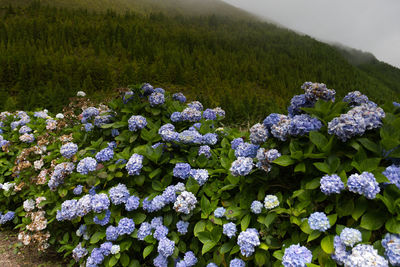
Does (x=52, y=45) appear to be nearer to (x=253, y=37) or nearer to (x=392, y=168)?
(x=392, y=168)

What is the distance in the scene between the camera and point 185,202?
184 cm

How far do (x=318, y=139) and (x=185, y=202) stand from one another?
101 centimetres

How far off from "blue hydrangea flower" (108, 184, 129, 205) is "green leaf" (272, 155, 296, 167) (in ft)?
4.22

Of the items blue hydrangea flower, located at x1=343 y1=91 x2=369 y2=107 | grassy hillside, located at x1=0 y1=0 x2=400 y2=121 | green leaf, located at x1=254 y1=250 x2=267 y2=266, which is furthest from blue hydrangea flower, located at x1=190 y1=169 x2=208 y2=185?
grassy hillside, located at x1=0 y1=0 x2=400 y2=121

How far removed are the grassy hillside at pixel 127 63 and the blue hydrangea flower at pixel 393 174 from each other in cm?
556

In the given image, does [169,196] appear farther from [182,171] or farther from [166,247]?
[166,247]

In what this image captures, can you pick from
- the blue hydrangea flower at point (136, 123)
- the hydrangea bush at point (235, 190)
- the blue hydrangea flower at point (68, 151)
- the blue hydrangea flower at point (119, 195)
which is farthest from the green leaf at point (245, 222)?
the blue hydrangea flower at point (68, 151)

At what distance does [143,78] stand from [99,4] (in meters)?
27.3

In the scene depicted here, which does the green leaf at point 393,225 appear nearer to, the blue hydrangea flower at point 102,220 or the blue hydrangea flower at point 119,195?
the blue hydrangea flower at point 119,195

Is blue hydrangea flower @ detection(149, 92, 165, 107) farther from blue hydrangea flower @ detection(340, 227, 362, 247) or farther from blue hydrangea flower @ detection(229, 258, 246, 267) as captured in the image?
blue hydrangea flower @ detection(340, 227, 362, 247)

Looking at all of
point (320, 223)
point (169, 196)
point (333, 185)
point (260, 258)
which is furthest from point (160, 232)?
point (333, 185)

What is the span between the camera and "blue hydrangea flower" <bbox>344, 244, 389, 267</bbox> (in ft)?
3.64

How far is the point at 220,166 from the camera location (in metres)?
2.20

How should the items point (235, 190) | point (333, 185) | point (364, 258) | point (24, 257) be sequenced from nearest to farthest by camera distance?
point (364, 258), point (333, 185), point (235, 190), point (24, 257)
